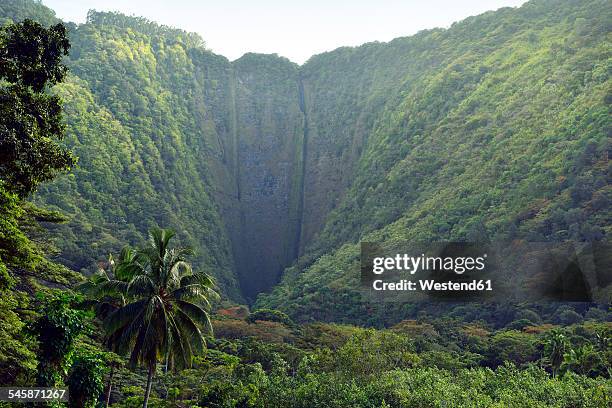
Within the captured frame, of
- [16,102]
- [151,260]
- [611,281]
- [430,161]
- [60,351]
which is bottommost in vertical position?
[60,351]

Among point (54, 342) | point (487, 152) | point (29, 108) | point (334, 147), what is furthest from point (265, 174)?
point (29, 108)

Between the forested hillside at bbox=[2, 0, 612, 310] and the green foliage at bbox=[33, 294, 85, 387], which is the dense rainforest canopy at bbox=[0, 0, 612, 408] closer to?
the green foliage at bbox=[33, 294, 85, 387]

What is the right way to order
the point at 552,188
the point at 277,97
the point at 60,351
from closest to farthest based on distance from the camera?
the point at 60,351
the point at 552,188
the point at 277,97

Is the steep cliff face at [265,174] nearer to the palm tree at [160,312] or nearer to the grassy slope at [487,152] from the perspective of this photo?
the grassy slope at [487,152]

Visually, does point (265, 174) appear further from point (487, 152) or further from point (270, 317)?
point (270, 317)

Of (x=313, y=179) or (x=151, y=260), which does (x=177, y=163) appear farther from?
(x=151, y=260)

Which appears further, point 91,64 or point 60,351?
point 91,64

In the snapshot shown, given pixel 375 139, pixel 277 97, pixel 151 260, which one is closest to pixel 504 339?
pixel 151 260
